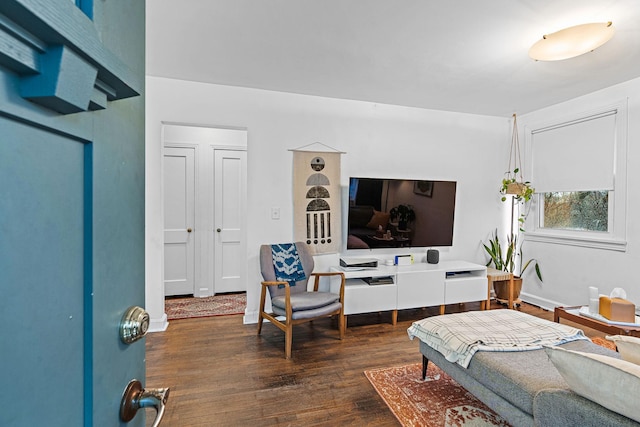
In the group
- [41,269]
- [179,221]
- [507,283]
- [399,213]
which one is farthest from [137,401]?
[507,283]

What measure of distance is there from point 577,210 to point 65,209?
4922 millimetres

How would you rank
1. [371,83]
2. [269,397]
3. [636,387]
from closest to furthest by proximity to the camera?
[636,387] < [269,397] < [371,83]

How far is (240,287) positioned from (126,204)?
441 cm

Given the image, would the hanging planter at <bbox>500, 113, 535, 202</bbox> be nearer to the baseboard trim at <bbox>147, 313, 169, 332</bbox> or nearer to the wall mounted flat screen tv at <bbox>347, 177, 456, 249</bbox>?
the wall mounted flat screen tv at <bbox>347, 177, 456, 249</bbox>

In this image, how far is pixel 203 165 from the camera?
4.55 metres

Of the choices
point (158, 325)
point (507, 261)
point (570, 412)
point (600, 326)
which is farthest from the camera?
point (507, 261)

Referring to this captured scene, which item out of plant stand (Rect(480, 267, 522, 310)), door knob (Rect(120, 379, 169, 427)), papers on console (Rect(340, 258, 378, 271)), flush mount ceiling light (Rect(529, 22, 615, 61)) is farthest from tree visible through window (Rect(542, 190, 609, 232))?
door knob (Rect(120, 379, 169, 427))

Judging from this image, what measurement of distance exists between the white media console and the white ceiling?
2.06 m

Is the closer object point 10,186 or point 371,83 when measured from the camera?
point 10,186

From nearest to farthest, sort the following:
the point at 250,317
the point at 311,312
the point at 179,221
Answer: the point at 311,312, the point at 250,317, the point at 179,221

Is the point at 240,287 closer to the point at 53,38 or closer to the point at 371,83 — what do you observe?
the point at 371,83

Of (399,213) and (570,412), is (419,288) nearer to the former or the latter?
(399,213)

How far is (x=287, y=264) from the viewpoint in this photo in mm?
3350

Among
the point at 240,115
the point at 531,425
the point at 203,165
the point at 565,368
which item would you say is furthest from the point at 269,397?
the point at 203,165
